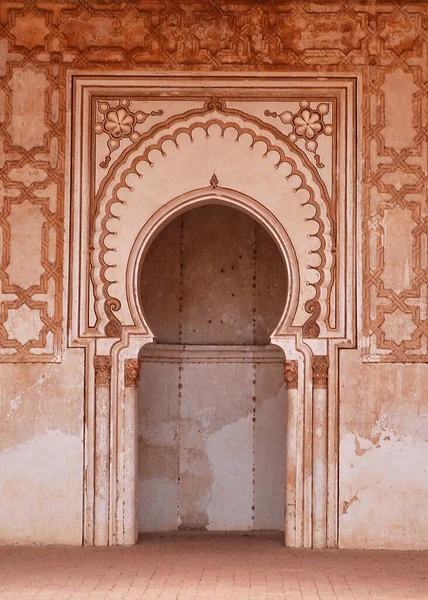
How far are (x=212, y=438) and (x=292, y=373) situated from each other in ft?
5.96

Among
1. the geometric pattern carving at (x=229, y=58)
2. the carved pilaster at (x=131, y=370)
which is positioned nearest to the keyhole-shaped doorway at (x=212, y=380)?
the carved pilaster at (x=131, y=370)

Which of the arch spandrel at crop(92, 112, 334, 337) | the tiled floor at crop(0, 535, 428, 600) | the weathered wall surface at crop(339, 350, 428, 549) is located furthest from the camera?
the arch spandrel at crop(92, 112, 334, 337)

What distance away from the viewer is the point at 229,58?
421 inches

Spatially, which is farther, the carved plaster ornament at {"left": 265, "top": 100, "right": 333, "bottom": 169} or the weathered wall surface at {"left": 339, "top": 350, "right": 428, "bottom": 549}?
the carved plaster ornament at {"left": 265, "top": 100, "right": 333, "bottom": 169}

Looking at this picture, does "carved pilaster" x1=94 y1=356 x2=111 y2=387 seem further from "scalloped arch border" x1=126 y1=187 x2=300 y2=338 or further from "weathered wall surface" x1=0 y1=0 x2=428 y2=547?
"scalloped arch border" x1=126 y1=187 x2=300 y2=338

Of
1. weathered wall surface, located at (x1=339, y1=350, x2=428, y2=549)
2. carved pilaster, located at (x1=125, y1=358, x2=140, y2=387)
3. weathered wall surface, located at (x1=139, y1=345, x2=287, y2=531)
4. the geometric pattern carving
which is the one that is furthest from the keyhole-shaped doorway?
the geometric pattern carving

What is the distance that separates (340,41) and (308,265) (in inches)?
75.1

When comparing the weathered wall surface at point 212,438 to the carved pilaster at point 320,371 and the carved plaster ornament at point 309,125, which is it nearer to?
the carved pilaster at point 320,371

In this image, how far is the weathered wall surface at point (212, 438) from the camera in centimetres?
1186

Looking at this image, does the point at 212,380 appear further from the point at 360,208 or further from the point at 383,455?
the point at 360,208

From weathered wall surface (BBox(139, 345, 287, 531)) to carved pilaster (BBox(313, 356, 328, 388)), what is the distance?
150cm

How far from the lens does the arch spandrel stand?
34.8ft

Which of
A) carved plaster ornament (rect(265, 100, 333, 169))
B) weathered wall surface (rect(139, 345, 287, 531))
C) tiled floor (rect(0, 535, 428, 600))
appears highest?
carved plaster ornament (rect(265, 100, 333, 169))

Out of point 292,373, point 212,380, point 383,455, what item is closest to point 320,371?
point 292,373
